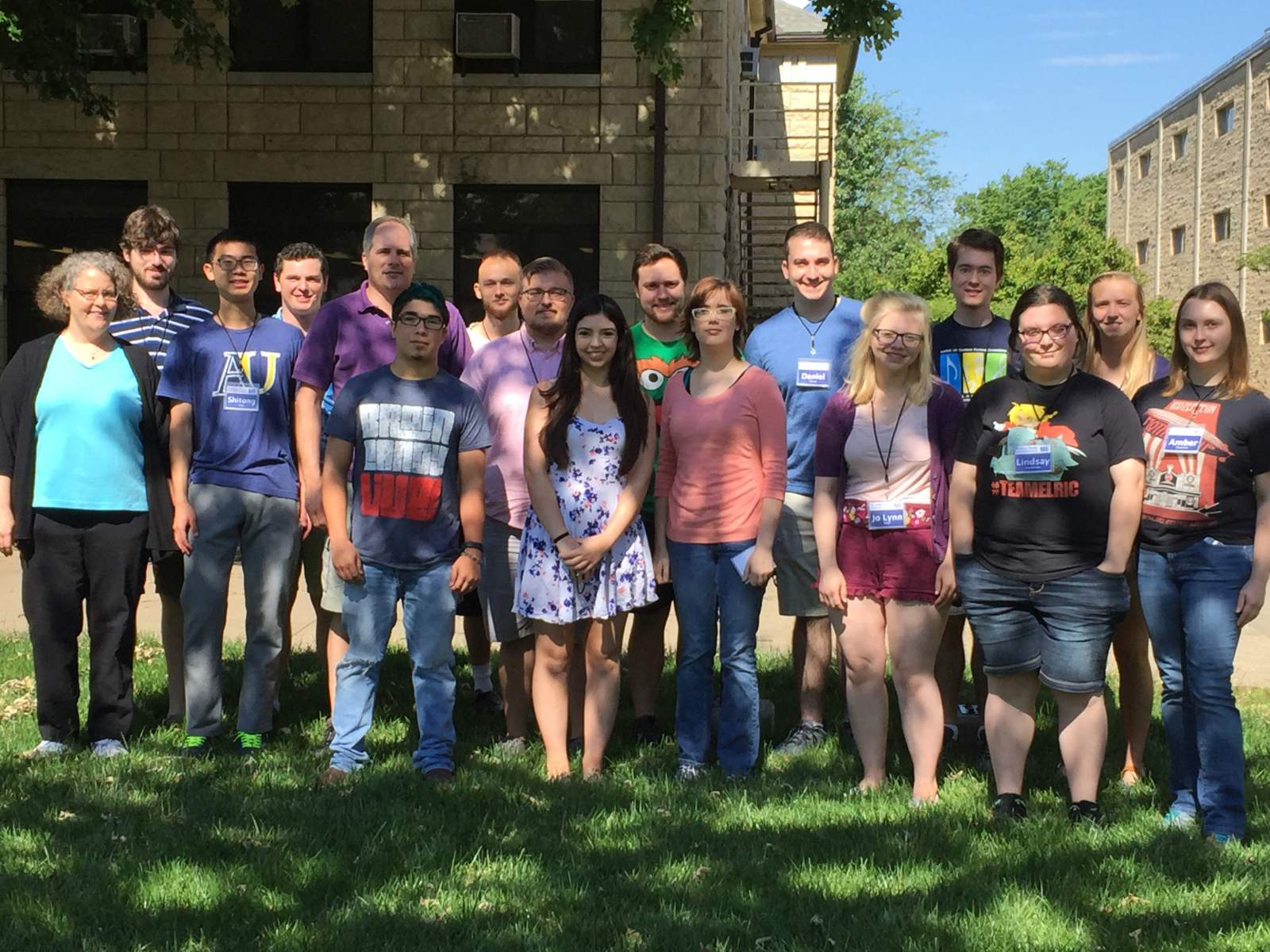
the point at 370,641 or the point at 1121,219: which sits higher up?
the point at 1121,219

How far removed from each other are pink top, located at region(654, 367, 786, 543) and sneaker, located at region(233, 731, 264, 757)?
6.86ft

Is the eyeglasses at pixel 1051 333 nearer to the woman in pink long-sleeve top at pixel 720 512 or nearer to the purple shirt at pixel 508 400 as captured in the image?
the woman in pink long-sleeve top at pixel 720 512

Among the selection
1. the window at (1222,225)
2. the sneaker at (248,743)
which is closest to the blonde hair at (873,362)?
the sneaker at (248,743)

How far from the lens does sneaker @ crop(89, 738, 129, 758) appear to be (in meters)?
6.13

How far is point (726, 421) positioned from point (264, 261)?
38.5 ft

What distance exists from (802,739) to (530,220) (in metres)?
10.7

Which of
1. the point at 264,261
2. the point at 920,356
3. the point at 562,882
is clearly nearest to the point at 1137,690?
the point at 920,356

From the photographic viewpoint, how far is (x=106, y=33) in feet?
51.5

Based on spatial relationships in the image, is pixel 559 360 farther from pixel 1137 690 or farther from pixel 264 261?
pixel 264 261

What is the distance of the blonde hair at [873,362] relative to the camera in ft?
18.4

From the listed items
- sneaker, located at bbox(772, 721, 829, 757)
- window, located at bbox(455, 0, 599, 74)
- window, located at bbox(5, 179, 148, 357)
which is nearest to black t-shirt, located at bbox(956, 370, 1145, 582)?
sneaker, located at bbox(772, 721, 829, 757)

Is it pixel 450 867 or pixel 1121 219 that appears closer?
pixel 450 867

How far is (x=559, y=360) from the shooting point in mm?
6344

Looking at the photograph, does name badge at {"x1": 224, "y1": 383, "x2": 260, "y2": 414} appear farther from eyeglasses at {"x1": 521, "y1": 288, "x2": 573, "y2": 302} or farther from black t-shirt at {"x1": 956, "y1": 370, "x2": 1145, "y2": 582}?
black t-shirt at {"x1": 956, "y1": 370, "x2": 1145, "y2": 582}
